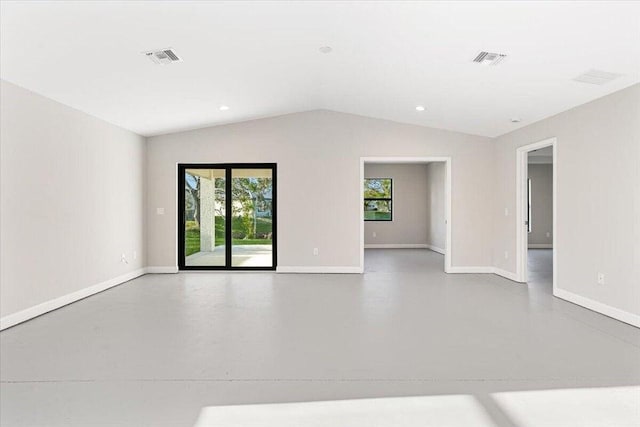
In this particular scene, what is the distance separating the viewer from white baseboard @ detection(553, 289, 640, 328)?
12.5ft

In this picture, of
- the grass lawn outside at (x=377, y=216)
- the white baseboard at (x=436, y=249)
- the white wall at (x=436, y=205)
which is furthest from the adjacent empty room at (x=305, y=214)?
the grass lawn outside at (x=377, y=216)

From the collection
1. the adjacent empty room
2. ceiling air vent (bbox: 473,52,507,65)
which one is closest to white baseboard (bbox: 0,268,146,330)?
the adjacent empty room

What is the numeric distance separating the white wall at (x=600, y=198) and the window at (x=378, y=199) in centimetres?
592

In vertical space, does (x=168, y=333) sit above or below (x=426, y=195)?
below

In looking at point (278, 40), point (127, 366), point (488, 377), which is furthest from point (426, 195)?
point (127, 366)

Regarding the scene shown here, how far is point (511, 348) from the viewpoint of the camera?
3092mm

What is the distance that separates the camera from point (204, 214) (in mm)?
7000

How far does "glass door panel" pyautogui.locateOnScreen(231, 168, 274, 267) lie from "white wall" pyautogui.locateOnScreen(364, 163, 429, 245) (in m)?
4.79

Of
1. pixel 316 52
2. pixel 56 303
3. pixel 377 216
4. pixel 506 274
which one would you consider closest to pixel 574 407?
pixel 316 52

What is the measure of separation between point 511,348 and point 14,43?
478cm

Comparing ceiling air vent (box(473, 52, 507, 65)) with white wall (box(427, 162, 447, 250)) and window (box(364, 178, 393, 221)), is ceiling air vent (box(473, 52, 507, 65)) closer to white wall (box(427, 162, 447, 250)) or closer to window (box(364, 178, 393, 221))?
white wall (box(427, 162, 447, 250))

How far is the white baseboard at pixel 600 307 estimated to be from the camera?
3.81 meters

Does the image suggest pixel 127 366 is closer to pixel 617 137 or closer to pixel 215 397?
pixel 215 397

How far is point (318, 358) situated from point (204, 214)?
4.76m
